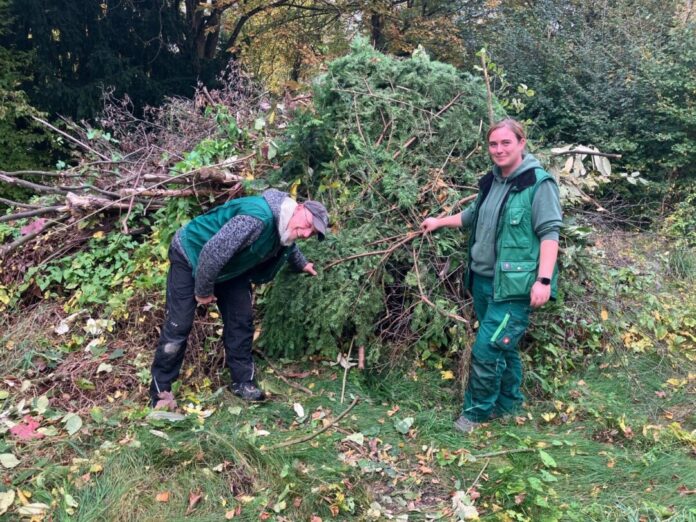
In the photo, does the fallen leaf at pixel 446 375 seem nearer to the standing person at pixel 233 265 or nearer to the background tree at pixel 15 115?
the standing person at pixel 233 265

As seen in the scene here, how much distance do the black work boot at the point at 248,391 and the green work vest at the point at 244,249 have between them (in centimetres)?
77

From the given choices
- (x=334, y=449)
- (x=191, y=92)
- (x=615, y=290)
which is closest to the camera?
(x=334, y=449)

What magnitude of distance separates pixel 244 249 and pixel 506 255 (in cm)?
146

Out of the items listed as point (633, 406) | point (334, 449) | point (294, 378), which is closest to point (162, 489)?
point (334, 449)

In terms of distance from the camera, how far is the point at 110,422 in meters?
3.01

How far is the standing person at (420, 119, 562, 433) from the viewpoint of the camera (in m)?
2.76

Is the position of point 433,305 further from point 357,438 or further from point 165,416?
point 165,416

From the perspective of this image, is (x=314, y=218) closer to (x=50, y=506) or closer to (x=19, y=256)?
(x=50, y=506)

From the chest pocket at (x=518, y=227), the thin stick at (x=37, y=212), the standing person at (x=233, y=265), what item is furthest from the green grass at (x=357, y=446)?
the chest pocket at (x=518, y=227)

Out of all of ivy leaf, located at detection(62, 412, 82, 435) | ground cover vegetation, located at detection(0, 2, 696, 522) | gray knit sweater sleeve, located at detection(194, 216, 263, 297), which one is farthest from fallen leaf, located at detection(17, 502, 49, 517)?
gray knit sweater sleeve, located at detection(194, 216, 263, 297)

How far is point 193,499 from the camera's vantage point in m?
2.48

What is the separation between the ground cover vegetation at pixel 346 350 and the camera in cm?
259

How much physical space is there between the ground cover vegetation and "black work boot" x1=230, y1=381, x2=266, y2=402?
91mm

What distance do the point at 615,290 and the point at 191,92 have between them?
10395mm
